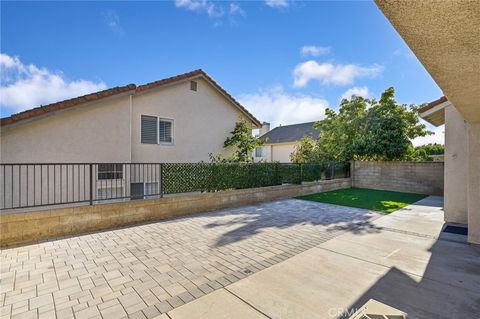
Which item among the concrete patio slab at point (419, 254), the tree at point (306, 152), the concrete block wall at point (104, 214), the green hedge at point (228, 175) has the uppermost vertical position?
the tree at point (306, 152)

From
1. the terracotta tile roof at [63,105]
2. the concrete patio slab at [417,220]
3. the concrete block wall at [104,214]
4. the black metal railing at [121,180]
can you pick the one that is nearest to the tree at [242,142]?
the black metal railing at [121,180]

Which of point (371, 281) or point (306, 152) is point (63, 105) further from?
point (306, 152)

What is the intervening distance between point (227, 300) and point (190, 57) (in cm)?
1168

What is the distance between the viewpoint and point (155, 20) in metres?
9.52

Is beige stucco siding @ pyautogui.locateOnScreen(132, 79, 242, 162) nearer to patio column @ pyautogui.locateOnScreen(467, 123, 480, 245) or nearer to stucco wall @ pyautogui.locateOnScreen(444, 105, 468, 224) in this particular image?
stucco wall @ pyautogui.locateOnScreen(444, 105, 468, 224)

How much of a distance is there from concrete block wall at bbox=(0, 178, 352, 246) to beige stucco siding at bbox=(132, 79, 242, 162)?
10.5 feet

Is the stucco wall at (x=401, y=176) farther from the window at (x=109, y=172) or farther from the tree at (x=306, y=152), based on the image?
the window at (x=109, y=172)

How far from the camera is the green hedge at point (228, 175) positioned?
8.38m

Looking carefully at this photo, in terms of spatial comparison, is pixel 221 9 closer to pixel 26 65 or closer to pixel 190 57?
pixel 190 57

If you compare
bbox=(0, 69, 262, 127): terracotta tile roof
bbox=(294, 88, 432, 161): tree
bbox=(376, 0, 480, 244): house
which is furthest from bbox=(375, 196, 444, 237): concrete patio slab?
bbox=(0, 69, 262, 127): terracotta tile roof

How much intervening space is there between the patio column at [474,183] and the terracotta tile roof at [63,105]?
35.2ft

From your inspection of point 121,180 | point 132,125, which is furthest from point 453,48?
point 132,125

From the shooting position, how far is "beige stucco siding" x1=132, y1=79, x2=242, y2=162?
33.7 ft

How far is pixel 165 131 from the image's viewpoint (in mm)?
11102
